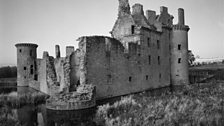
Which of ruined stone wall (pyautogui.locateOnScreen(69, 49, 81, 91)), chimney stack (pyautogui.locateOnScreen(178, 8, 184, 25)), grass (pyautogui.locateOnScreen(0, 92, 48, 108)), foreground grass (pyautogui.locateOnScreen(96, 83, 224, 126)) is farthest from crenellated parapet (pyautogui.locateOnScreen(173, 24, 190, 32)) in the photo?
grass (pyautogui.locateOnScreen(0, 92, 48, 108))

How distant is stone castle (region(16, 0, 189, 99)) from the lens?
18.7 m

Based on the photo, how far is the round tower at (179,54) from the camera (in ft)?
96.7

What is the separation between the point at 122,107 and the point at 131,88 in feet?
27.4

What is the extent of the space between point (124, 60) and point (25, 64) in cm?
2180

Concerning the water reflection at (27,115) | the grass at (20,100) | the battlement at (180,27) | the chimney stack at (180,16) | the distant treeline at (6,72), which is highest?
the chimney stack at (180,16)

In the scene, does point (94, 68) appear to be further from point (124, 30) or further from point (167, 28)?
point (167, 28)

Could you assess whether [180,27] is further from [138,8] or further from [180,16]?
[138,8]

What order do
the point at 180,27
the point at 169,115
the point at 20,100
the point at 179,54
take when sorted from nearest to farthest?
the point at 169,115, the point at 20,100, the point at 180,27, the point at 179,54

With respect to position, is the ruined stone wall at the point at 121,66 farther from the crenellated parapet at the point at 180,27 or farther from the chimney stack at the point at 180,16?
the chimney stack at the point at 180,16

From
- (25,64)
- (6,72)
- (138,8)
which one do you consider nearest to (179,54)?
(138,8)

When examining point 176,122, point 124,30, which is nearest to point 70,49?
point 124,30

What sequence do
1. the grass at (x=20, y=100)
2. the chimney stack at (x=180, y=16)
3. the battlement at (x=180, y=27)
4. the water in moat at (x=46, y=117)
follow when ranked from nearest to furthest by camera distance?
the water in moat at (x=46, y=117)
the grass at (x=20, y=100)
the battlement at (x=180, y=27)
the chimney stack at (x=180, y=16)

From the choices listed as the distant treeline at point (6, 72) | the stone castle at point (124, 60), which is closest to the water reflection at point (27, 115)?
the stone castle at point (124, 60)

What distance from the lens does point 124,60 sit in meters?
21.5
